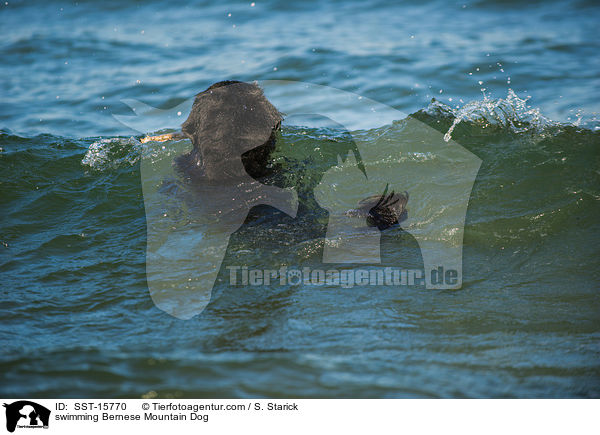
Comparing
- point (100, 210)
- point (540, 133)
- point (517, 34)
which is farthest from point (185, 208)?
point (517, 34)

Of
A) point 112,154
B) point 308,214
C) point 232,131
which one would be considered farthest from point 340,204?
point 112,154

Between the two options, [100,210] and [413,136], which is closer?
[100,210]

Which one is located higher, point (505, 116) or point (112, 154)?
point (505, 116)

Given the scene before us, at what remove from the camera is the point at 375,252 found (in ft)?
15.7

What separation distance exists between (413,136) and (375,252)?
3.32 metres

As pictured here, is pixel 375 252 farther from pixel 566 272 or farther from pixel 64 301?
pixel 64 301
